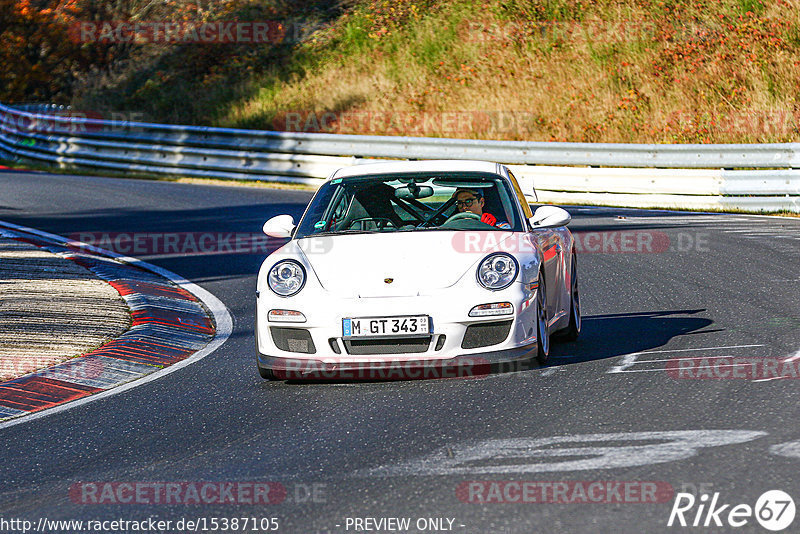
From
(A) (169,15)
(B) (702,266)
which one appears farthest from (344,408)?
(A) (169,15)

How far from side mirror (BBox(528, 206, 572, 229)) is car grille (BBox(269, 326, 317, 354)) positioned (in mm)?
1823

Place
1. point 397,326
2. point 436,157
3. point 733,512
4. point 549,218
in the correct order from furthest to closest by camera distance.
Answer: point 436,157 < point 549,218 < point 397,326 < point 733,512

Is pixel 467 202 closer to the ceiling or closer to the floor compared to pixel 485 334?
closer to the ceiling

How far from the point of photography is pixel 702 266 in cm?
1228

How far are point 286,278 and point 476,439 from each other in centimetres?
205

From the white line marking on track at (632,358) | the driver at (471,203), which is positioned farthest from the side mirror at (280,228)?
the white line marking on track at (632,358)

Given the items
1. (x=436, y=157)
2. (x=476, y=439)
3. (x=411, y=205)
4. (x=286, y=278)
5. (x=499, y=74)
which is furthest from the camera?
(x=499, y=74)

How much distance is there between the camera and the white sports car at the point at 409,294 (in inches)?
272

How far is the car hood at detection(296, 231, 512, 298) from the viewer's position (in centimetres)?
700

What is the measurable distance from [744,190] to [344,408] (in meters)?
12.5

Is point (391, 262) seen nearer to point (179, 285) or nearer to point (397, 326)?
point (397, 326)

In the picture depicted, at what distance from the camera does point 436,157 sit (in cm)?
2238

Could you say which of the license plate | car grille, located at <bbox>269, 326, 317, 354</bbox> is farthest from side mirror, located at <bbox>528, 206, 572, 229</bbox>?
car grille, located at <bbox>269, 326, 317, 354</bbox>

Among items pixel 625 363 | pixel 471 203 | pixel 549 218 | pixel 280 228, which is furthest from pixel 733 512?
pixel 280 228
